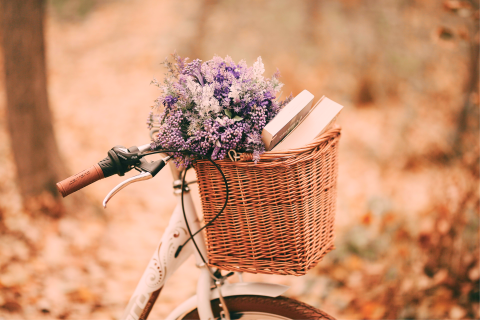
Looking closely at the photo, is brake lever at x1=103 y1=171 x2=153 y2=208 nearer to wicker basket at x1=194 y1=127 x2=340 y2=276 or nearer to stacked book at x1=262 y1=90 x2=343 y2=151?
wicker basket at x1=194 y1=127 x2=340 y2=276

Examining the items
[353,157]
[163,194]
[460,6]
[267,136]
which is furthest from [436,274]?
[163,194]

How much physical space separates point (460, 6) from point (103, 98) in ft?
13.3

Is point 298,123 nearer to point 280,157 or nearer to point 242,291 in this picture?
point 280,157

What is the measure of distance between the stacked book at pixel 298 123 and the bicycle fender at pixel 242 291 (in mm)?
573

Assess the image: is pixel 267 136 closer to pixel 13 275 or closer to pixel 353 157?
pixel 13 275

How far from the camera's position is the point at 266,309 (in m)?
1.18

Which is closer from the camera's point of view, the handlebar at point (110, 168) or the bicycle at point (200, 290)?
the handlebar at point (110, 168)

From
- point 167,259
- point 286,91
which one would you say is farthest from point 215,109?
point 286,91

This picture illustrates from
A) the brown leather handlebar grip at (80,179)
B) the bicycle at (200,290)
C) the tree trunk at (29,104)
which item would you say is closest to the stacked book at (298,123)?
the bicycle at (200,290)

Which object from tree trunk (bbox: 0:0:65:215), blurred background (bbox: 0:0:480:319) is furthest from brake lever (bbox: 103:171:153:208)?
tree trunk (bbox: 0:0:65:215)

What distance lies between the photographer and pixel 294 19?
454 centimetres

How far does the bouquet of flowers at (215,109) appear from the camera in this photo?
925 mm

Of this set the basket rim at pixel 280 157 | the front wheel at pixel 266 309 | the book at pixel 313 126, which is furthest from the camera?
the front wheel at pixel 266 309

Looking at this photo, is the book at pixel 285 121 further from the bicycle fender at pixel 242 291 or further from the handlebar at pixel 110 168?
the bicycle fender at pixel 242 291
